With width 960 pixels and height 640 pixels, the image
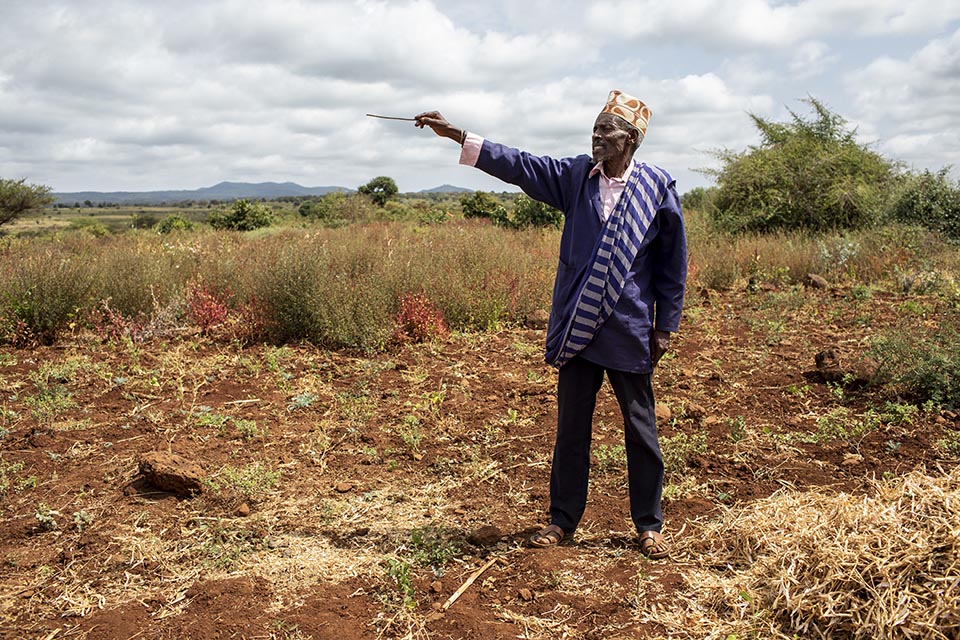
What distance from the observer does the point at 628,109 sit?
128 inches

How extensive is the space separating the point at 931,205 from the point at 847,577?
13.4 metres

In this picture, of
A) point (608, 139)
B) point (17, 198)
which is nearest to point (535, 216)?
point (608, 139)

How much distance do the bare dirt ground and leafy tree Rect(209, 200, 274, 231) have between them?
12.9 meters

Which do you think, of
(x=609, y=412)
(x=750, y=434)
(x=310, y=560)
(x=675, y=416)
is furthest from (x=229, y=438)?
(x=750, y=434)

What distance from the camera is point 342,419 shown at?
17.3 ft

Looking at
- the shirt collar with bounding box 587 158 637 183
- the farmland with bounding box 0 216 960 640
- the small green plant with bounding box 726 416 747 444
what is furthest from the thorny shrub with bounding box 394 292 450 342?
the shirt collar with bounding box 587 158 637 183

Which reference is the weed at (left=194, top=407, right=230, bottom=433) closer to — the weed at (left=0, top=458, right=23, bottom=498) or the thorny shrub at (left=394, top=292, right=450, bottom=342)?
the weed at (left=0, top=458, right=23, bottom=498)

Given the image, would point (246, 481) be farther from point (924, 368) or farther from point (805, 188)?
point (805, 188)

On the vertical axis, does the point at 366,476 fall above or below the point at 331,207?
below

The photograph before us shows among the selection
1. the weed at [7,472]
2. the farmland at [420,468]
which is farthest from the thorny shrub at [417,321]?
the weed at [7,472]

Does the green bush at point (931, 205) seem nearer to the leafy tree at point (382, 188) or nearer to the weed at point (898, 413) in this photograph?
the weed at point (898, 413)

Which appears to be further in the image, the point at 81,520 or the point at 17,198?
the point at 17,198

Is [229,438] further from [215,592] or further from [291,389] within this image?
[215,592]

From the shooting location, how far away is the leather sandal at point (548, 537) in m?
3.49
